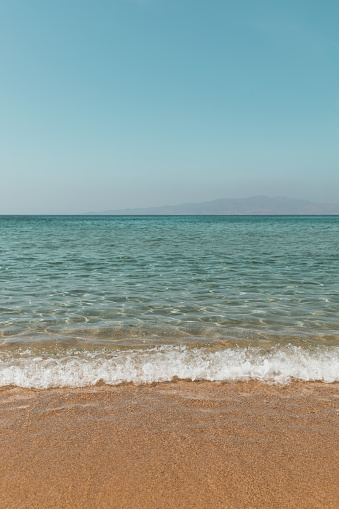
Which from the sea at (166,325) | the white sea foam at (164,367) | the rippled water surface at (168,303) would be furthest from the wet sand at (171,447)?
the rippled water surface at (168,303)

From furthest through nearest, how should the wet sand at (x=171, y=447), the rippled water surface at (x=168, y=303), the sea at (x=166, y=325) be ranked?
the rippled water surface at (x=168, y=303)
the sea at (x=166, y=325)
the wet sand at (x=171, y=447)

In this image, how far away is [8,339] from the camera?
5672 mm

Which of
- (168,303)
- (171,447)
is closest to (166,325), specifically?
(168,303)

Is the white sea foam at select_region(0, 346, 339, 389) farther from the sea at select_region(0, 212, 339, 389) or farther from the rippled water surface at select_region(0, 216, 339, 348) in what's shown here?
the rippled water surface at select_region(0, 216, 339, 348)

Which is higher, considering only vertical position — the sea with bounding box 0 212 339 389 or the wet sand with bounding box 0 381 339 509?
the sea with bounding box 0 212 339 389

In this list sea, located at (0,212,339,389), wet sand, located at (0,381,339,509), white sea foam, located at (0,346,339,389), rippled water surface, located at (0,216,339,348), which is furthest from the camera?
rippled water surface, located at (0,216,339,348)

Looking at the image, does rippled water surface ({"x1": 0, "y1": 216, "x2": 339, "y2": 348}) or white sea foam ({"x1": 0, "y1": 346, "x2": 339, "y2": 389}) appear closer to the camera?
white sea foam ({"x1": 0, "y1": 346, "x2": 339, "y2": 389})

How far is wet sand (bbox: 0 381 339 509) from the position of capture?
2424 mm

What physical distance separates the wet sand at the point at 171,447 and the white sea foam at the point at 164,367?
0.22 meters

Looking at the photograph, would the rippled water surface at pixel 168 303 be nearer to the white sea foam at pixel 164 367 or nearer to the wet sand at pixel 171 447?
the white sea foam at pixel 164 367

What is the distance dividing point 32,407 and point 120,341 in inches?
82.9

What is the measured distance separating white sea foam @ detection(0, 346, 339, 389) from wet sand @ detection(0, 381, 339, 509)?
22cm

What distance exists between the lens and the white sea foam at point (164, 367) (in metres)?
4.31

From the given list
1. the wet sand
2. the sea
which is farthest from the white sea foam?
the wet sand
